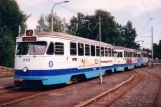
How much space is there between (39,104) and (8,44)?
24.1 meters

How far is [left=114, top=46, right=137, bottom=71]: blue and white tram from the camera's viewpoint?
27.0 meters

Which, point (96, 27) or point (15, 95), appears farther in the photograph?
point (96, 27)

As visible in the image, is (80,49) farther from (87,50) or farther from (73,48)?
(87,50)

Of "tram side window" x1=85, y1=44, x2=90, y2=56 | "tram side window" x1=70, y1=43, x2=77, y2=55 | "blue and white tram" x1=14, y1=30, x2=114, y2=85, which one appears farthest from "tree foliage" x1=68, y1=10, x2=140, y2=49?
"blue and white tram" x1=14, y1=30, x2=114, y2=85

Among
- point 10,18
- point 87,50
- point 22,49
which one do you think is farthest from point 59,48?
point 10,18

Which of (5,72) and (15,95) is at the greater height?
(5,72)

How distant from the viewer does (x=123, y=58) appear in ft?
96.9

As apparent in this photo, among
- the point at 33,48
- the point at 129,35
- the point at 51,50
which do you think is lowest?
the point at 51,50

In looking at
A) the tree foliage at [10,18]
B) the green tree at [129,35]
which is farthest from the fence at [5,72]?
the green tree at [129,35]

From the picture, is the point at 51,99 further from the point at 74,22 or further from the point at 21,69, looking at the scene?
the point at 74,22

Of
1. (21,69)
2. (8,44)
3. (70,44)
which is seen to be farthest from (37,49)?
(8,44)

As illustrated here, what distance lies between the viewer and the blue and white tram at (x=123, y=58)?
26969 mm

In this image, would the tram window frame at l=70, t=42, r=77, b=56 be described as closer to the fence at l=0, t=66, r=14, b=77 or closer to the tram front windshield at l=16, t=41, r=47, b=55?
the tram front windshield at l=16, t=41, r=47, b=55

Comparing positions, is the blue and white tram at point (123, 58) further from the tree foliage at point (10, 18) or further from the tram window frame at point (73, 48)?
the tree foliage at point (10, 18)
